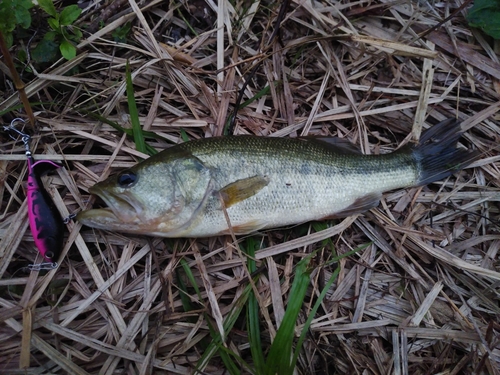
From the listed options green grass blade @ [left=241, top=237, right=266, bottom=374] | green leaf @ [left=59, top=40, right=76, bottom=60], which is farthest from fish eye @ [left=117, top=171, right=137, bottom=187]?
green leaf @ [left=59, top=40, right=76, bottom=60]

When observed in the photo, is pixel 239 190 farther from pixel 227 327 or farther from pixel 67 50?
pixel 67 50

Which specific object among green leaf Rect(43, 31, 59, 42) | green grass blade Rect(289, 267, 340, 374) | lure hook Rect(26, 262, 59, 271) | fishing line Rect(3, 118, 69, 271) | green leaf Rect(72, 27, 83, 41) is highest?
green leaf Rect(43, 31, 59, 42)

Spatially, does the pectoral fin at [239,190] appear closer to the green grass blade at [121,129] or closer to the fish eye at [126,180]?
the fish eye at [126,180]

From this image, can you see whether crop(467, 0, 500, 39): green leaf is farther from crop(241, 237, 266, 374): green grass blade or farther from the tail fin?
crop(241, 237, 266, 374): green grass blade

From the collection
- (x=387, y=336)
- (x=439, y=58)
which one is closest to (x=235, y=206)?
(x=387, y=336)

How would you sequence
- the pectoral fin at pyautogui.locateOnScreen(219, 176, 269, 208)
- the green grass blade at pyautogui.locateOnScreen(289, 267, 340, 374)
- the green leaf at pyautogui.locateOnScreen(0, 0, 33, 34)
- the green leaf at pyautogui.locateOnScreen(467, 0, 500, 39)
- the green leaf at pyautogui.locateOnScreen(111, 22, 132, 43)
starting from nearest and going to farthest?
the green grass blade at pyautogui.locateOnScreen(289, 267, 340, 374), the pectoral fin at pyautogui.locateOnScreen(219, 176, 269, 208), the green leaf at pyautogui.locateOnScreen(0, 0, 33, 34), the green leaf at pyautogui.locateOnScreen(111, 22, 132, 43), the green leaf at pyautogui.locateOnScreen(467, 0, 500, 39)
